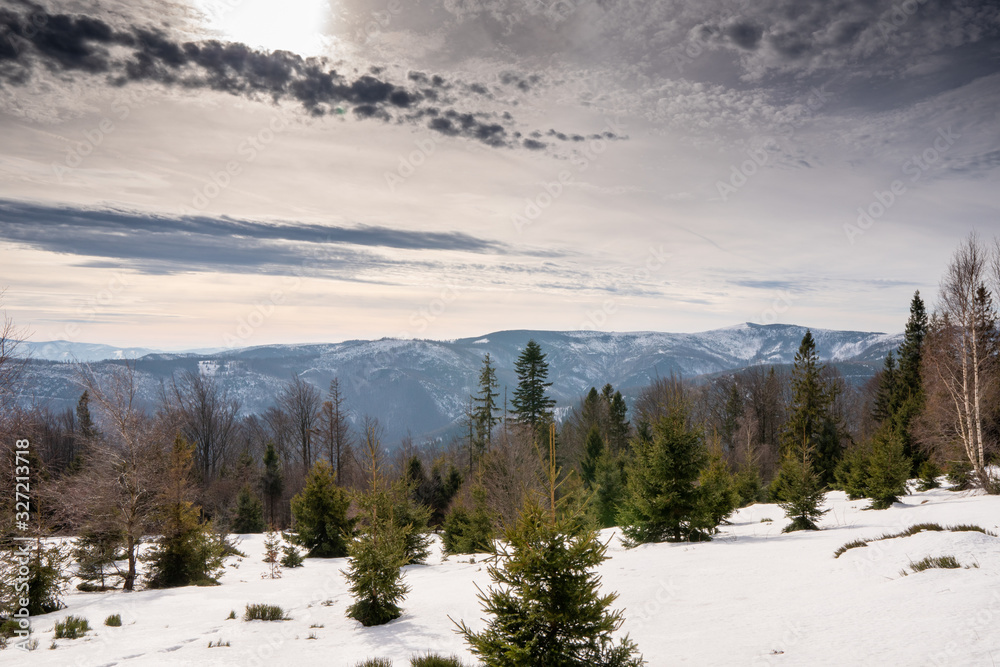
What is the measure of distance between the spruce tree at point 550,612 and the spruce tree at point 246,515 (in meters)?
40.1

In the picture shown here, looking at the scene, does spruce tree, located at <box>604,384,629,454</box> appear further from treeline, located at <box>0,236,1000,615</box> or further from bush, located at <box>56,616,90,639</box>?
bush, located at <box>56,616,90,639</box>

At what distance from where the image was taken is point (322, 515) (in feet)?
84.7

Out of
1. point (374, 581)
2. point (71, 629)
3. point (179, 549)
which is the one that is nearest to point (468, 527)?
point (179, 549)

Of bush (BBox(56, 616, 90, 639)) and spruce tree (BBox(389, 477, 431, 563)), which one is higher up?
bush (BBox(56, 616, 90, 639))

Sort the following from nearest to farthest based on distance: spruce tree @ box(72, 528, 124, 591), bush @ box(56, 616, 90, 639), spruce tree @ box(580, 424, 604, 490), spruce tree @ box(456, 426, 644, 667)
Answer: spruce tree @ box(456, 426, 644, 667) → bush @ box(56, 616, 90, 639) → spruce tree @ box(72, 528, 124, 591) → spruce tree @ box(580, 424, 604, 490)

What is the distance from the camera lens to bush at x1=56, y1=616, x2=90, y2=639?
11273 mm

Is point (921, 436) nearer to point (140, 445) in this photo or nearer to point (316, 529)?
point (316, 529)

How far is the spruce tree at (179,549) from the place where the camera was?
1903 centimetres

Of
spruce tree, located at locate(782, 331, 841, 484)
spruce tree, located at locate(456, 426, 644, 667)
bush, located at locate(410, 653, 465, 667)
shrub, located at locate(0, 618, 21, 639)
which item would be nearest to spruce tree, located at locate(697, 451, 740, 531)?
bush, located at locate(410, 653, 465, 667)

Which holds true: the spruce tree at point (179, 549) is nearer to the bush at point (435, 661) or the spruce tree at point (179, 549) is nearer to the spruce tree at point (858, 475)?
the bush at point (435, 661)

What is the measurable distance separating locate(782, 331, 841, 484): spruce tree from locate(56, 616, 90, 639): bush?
43572 millimetres

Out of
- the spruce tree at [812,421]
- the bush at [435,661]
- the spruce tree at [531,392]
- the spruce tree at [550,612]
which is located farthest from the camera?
the spruce tree at [531,392]

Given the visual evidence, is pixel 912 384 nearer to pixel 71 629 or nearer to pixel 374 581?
pixel 374 581

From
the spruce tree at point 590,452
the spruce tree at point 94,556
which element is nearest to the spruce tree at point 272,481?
the spruce tree at point 94,556
